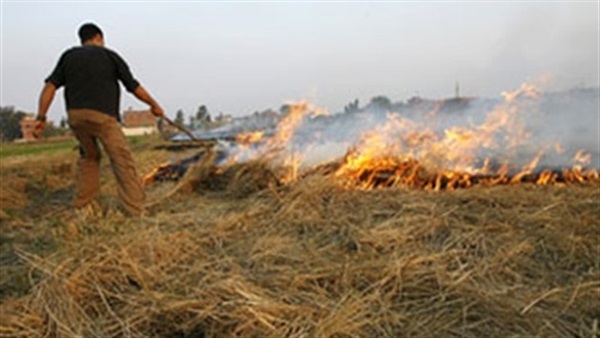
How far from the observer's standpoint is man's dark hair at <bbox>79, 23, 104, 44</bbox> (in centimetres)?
494

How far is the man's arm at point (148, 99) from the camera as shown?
4977mm

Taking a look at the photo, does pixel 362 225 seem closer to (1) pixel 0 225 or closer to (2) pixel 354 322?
(2) pixel 354 322

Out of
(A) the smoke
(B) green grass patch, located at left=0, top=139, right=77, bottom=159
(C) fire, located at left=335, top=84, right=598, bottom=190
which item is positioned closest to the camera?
(C) fire, located at left=335, top=84, right=598, bottom=190

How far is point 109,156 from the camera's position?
16.2 ft

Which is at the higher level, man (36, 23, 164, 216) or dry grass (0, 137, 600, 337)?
man (36, 23, 164, 216)

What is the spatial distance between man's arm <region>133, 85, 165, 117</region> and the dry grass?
1.10 metres

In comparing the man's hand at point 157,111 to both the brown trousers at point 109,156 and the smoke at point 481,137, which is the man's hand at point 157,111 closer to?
the brown trousers at point 109,156

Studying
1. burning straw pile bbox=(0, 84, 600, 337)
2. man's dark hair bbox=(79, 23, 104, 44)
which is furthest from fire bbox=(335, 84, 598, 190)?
man's dark hair bbox=(79, 23, 104, 44)

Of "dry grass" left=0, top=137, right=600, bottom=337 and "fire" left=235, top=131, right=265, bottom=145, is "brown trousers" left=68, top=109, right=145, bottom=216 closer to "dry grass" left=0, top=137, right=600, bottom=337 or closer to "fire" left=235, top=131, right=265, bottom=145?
"dry grass" left=0, top=137, right=600, bottom=337

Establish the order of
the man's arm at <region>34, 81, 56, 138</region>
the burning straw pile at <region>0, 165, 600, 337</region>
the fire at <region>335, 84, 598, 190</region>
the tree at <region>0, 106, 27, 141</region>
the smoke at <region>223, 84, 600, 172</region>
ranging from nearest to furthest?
1. the burning straw pile at <region>0, 165, 600, 337</region>
2. the man's arm at <region>34, 81, 56, 138</region>
3. the fire at <region>335, 84, 598, 190</region>
4. the smoke at <region>223, 84, 600, 172</region>
5. the tree at <region>0, 106, 27, 141</region>

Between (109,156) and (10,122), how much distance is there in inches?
1660

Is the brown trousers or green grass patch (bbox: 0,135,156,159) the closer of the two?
the brown trousers

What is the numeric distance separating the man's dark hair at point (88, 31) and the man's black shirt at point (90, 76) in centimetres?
18

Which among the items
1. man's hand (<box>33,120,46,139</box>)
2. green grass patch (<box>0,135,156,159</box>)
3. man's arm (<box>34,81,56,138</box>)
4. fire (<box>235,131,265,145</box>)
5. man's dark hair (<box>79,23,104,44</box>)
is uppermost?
man's dark hair (<box>79,23,104,44</box>)
